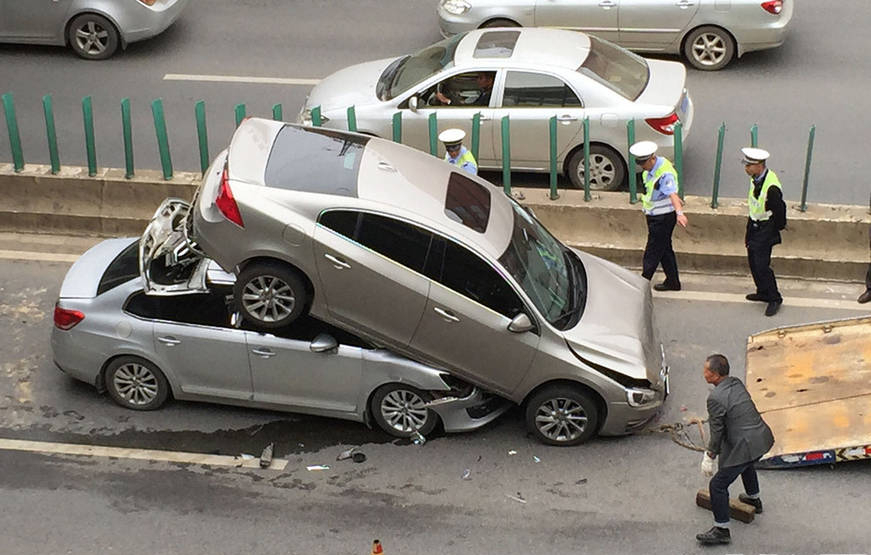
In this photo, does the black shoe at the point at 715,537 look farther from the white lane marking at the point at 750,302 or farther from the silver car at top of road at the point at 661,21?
the silver car at top of road at the point at 661,21

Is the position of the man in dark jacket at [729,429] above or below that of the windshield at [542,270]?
below

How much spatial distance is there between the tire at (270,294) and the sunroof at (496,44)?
487 centimetres

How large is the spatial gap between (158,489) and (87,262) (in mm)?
2230

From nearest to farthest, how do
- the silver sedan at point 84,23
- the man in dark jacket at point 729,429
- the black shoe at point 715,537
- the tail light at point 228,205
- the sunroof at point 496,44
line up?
1. the man in dark jacket at point 729,429
2. the black shoe at point 715,537
3. the tail light at point 228,205
4. the sunroof at point 496,44
5. the silver sedan at point 84,23

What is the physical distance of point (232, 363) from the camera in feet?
33.2

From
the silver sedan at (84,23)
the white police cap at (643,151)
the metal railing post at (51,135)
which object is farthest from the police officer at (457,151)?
the silver sedan at (84,23)

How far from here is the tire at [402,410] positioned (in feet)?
33.0

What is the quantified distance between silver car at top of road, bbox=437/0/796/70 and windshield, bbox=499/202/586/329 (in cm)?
609

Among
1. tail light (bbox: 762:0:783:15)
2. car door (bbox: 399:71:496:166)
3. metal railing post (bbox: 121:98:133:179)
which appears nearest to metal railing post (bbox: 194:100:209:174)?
metal railing post (bbox: 121:98:133:179)

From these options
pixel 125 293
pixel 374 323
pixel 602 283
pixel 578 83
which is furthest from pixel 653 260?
pixel 125 293

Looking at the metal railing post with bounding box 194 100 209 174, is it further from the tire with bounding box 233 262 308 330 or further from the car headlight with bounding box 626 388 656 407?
the car headlight with bounding box 626 388 656 407

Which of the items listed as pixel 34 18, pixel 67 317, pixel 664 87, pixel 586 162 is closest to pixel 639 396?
pixel 586 162

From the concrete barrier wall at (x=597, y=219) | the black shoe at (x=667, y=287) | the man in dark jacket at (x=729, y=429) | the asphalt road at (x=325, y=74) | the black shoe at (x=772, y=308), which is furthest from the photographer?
the asphalt road at (x=325, y=74)

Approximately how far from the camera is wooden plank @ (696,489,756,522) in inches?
365
